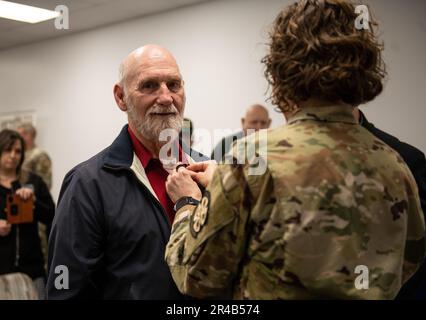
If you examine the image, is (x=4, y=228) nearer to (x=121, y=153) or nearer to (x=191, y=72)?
(x=121, y=153)

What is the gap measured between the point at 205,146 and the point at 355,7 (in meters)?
3.55

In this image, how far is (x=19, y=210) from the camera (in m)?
2.92

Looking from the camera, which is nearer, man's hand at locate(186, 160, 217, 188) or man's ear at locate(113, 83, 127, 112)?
man's hand at locate(186, 160, 217, 188)

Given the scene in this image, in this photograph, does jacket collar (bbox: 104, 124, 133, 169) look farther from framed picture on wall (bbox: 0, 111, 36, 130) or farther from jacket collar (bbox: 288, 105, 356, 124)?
framed picture on wall (bbox: 0, 111, 36, 130)

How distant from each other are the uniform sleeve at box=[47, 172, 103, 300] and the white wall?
271cm

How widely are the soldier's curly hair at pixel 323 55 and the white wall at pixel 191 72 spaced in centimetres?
263

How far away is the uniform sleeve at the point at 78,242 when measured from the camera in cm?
130

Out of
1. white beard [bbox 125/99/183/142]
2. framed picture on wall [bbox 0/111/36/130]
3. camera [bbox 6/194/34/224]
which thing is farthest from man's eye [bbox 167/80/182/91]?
framed picture on wall [bbox 0/111/36/130]

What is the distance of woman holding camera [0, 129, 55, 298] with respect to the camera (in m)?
2.86

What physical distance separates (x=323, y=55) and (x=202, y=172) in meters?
0.49

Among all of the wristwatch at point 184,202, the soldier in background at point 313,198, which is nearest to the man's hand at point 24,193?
the wristwatch at point 184,202

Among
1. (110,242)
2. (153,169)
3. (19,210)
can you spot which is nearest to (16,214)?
(19,210)

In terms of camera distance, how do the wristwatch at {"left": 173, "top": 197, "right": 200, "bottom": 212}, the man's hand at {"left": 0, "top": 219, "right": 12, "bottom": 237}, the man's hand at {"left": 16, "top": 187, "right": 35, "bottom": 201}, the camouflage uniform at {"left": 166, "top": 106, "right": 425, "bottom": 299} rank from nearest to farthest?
the camouflage uniform at {"left": 166, "top": 106, "right": 425, "bottom": 299} < the wristwatch at {"left": 173, "top": 197, "right": 200, "bottom": 212} < the man's hand at {"left": 0, "top": 219, "right": 12, "bottom": 237} < the man's hand at {"left": 16, "top": 187, "right": 35, "bottom": 201}
